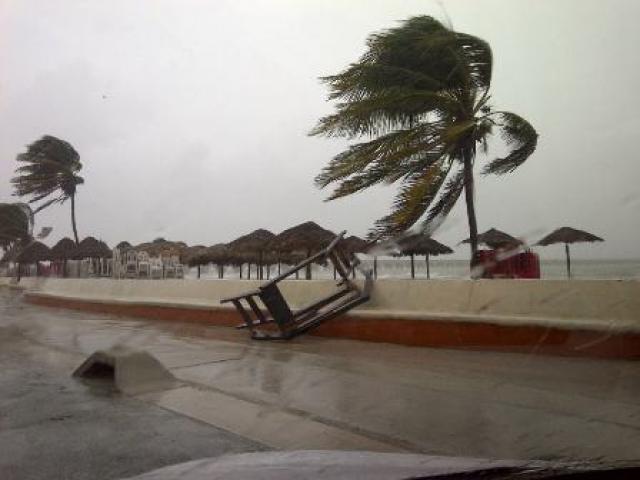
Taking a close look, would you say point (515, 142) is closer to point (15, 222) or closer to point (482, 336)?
point (482, 336)

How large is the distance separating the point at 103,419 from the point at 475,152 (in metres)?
8.62

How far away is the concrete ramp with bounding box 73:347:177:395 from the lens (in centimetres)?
652

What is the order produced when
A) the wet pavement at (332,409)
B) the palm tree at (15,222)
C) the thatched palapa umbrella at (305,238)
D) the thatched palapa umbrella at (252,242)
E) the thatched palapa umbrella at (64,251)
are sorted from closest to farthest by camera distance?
the wet pavement at (332,409), the thatched palapa umbrella at (305,238), the thatched palapa umbrella at (252,242), the thatched palapa umbrella at (64,251), the palm tree at (15,222)

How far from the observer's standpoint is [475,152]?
38.9 ft

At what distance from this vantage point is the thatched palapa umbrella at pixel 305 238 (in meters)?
19.2

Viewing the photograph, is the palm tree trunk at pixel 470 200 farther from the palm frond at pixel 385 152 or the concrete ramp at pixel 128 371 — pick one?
the concrete ramp at pixel 128 371

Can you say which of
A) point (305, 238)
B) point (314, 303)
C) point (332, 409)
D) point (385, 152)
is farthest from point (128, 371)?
point (305, 238)

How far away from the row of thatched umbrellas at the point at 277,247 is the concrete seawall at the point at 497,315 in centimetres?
124

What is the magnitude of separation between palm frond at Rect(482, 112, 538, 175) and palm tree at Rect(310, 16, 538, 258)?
0.07ft

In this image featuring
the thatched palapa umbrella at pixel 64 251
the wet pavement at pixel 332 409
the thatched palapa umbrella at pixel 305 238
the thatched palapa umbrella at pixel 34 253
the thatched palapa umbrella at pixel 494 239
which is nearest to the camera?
the wet pavement at pixel 332 409

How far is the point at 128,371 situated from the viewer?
6719mm

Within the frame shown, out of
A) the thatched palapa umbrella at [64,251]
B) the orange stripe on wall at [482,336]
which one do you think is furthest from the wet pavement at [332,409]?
the thatched palapa umbrella at [64,251]

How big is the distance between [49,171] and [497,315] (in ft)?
116

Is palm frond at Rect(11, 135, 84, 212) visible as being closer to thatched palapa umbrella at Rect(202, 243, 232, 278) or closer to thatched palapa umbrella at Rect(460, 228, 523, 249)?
thatched palapa umbrella at Rect(202, 243, 232, 278)
